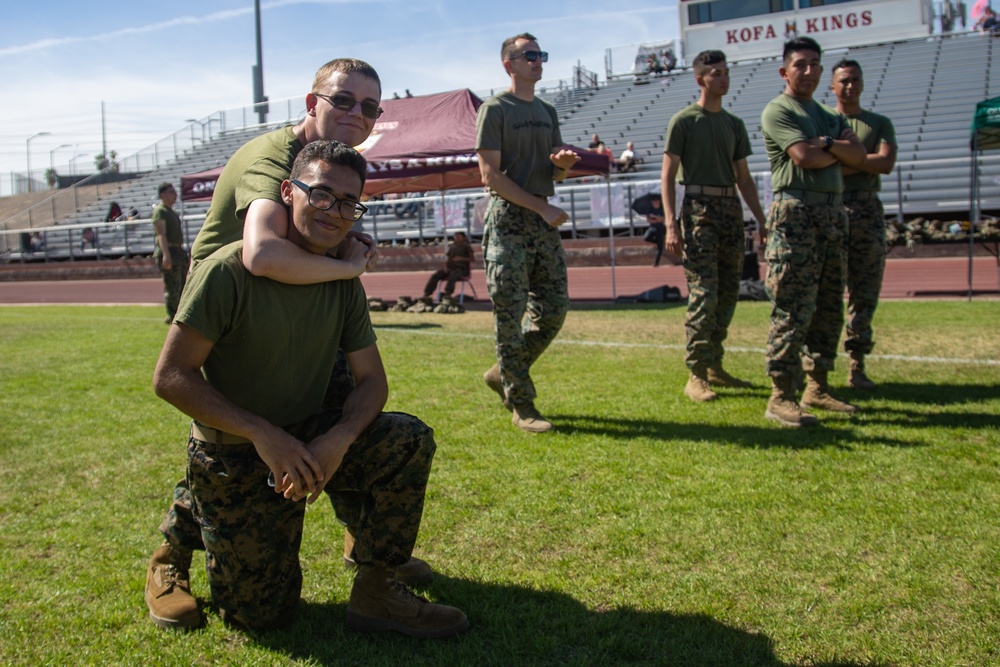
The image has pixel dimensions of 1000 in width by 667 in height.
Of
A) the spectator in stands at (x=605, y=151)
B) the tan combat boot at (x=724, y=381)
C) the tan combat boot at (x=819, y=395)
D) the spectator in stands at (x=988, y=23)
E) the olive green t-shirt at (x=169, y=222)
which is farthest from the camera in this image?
the spectator in stands at (x=988, y=23)

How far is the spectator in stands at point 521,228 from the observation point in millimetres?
5375

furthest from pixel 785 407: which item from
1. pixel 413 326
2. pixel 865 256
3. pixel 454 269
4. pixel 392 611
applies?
pixel 454 269

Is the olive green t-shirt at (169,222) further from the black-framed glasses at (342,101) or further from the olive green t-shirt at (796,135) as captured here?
the black-framed glasses at (342,101)

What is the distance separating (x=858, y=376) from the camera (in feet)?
20.9

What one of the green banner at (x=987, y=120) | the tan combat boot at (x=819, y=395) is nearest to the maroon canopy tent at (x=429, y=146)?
the green banner at (x=987, y=120)

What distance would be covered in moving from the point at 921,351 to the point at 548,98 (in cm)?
3155

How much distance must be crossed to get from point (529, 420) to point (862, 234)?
2827 mm

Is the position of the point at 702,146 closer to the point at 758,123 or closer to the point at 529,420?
the point at 529,420

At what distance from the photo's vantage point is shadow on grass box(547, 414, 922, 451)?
486 centimetres

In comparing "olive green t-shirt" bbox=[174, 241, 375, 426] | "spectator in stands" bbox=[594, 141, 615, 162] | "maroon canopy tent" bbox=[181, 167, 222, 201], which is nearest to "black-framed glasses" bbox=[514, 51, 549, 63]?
"olive green t-shirt" bbox=[174, 241, 375, 426]

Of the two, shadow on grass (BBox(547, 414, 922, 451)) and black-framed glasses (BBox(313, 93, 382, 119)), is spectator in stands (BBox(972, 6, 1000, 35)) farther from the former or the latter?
black-framed glasses (BBox(313, 93, 382, 119))

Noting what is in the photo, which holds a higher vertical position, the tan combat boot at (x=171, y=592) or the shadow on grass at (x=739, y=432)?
the shadow on grass at (x=739, y=432)

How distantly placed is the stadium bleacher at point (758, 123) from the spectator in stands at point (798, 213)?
14848mm

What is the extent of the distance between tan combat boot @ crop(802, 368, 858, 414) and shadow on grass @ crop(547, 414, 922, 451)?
0.26 ft
